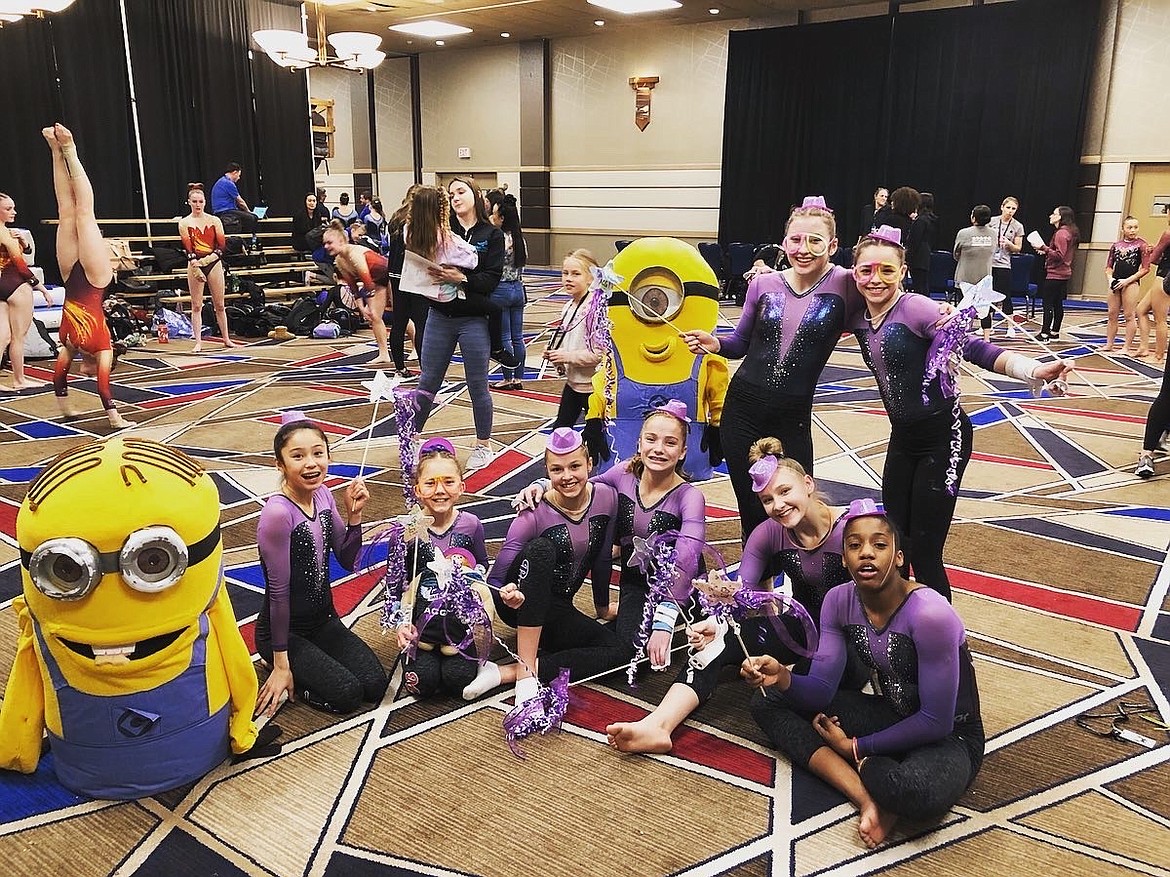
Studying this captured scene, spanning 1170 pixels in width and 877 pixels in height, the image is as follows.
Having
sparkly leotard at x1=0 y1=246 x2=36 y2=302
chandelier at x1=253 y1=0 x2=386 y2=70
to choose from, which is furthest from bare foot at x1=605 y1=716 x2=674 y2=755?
chandelier at x1=253 y1=0 x2=386 y2=70

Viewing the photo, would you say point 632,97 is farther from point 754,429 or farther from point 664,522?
point 664,522

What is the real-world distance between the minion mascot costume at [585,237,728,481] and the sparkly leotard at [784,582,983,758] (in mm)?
1701

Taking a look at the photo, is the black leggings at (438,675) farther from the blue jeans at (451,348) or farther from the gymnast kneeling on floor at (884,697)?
the blue jeans at (451,348)

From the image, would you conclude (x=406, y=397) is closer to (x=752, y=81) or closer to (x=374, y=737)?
(x=374, y=737)

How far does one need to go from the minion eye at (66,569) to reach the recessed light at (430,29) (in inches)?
560

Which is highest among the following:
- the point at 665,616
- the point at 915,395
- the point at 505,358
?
the point at 915,395

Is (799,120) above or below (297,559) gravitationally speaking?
above

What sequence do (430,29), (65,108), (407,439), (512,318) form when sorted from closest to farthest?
1. (407,439)
2. (512,318)
3. (65,108)
4. (430,29)

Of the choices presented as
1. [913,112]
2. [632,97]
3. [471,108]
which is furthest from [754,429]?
[471,108]

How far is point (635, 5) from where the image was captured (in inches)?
530

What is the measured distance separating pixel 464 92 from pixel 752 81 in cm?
592

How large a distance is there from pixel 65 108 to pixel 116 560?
37.3ft

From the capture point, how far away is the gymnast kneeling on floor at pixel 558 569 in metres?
2.64

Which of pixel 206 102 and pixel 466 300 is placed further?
pixel 206 102
